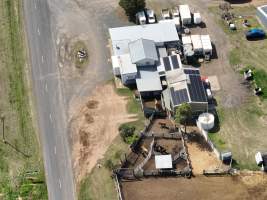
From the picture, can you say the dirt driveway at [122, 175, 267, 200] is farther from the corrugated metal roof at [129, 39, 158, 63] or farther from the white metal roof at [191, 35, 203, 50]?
the white metal roof at [191, 35, 203, 50]

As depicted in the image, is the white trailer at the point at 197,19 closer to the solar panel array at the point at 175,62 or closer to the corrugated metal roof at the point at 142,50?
the corrugated metal roof at the point at 142,50

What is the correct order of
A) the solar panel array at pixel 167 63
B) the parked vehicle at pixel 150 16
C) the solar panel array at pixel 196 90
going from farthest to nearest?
the parked vehicle at pixel 150 16, the solar panel array at pixel 167 63, the solar panel array at pixel 196 90

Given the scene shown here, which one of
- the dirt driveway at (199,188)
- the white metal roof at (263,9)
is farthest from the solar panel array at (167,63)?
the white metal roof at (263,9)

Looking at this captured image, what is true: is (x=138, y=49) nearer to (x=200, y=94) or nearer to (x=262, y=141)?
(x=200, y=94)

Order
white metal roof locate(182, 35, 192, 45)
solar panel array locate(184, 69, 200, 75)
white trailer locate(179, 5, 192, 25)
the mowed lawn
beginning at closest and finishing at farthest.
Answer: the mowed lawn
solar panel array locate(184, 69, 200, 75)
white metal roof locate(182, 35, 192, 45)
white trailer locate(179, 5, 192, 25)

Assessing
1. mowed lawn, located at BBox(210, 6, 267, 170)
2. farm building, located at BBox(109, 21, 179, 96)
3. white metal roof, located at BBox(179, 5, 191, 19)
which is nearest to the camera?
mowed lawn, located at BBox(210, 6, 267, 170)

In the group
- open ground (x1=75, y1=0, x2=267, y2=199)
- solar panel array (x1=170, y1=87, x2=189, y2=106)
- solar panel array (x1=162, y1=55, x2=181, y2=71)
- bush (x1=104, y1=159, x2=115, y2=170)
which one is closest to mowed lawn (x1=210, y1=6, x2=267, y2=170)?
open ground (x1=75, y1=0, x2=267, y2=199)
